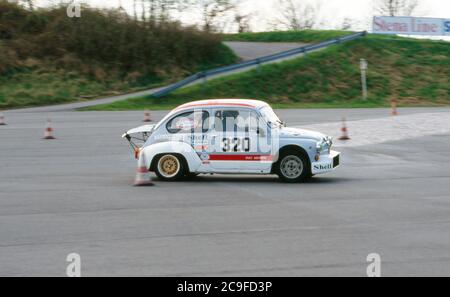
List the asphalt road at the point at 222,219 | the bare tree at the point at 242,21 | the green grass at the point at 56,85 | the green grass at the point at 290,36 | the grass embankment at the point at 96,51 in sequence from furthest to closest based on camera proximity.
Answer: the bare tree at the point at 242,21
the green grass at the point at 290,36
the grass embankment at the point at 96,51
the green grass at the point at 56,85
the asphalt road at the point at 222,219

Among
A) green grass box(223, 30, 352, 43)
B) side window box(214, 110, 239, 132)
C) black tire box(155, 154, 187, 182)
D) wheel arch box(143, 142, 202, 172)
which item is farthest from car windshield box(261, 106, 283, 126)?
green grass box(223, 30, 352, 43)

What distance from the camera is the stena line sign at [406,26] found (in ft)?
180

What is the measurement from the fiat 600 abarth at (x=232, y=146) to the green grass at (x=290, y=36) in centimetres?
4771

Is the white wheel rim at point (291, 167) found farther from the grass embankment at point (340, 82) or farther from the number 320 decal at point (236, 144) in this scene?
the grass embankment at point (340, 82)

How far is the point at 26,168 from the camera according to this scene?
17.6 meters

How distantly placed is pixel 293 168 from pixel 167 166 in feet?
8.34

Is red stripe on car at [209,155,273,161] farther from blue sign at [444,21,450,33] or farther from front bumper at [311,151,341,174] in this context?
blue sign at [444,21,450,33]

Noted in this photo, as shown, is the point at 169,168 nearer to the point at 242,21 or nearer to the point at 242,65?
the point at 242,65

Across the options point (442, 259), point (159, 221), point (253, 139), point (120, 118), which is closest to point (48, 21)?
point (120, 118)

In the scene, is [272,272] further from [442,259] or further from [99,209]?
[99,209]

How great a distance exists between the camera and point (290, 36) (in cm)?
6419

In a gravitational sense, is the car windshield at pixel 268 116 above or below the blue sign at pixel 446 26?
below

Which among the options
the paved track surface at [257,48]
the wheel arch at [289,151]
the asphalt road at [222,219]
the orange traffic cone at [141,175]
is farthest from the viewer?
the paved track surface at [257,48]

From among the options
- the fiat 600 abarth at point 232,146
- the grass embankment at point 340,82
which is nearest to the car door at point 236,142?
the fiat 600 abarth at point 232,146
